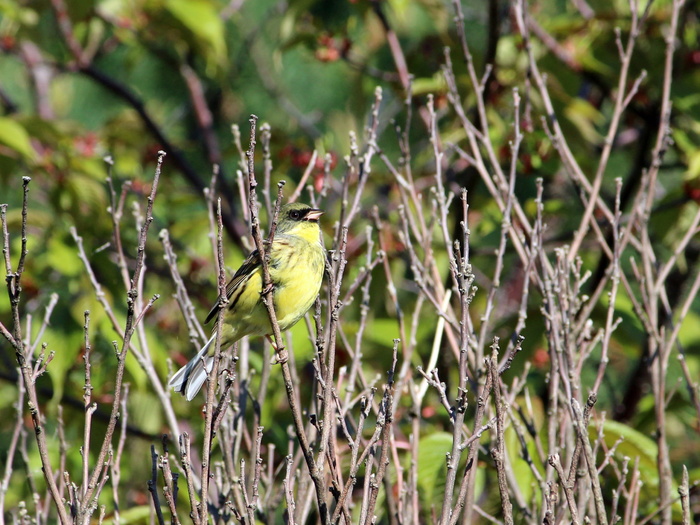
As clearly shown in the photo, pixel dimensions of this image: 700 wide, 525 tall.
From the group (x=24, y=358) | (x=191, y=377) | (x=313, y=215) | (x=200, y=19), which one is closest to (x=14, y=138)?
(x=200, y=19)

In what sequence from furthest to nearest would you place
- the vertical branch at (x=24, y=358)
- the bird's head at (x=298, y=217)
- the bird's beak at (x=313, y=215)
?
the bird's head at (x=298, y=217)
the bird's beak at (x=313, y=215)
the vertical branch at (x=24, y=358)

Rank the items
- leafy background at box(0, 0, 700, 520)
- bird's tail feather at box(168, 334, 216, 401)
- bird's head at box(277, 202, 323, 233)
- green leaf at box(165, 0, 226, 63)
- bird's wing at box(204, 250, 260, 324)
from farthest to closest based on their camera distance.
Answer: green leaf at box(165, 0, 226, 63)
leafy background at box(0, 0, 700, 520)
bird's head at box(277, 202, 323, 233)
bird's wing at box(204, 250, 260, 324)
bird's tail feather at box(168, 334, 216, 401)

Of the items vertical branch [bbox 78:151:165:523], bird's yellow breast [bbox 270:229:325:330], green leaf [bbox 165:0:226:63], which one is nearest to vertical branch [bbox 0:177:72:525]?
vertical branch [bbox 78:151:165:523]

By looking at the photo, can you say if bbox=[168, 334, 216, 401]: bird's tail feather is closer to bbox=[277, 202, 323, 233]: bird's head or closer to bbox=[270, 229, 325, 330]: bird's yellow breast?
bbox=[270, 229, 325, 330]: bird's yellow breast

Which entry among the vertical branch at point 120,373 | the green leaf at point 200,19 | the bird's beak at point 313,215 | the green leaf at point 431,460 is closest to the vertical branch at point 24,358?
the vertical branch at point 120,373

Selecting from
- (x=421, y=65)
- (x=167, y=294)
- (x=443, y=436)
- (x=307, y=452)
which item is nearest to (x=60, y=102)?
(x=167, y=294)

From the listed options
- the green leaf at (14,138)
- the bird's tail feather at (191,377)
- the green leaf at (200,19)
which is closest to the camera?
the bird's tail feather at (191,377)

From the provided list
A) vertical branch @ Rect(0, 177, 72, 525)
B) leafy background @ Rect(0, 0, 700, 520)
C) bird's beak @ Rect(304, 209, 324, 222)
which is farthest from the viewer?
leafy background @ Rect(0, 0, 700, 520)

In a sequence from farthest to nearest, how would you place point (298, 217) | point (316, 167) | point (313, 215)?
point (316, 167) → point (298, 217) → point (313, 215)

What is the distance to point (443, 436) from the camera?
11.5ft

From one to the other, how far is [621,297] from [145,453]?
383cm

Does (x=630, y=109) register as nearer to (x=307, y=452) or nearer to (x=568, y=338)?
(x=568, y=338)

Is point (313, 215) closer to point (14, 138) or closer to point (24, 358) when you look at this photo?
point (14, 138)

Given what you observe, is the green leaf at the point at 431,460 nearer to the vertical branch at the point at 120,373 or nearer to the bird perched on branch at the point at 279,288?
the bird perched on branch at the point at 279,288
